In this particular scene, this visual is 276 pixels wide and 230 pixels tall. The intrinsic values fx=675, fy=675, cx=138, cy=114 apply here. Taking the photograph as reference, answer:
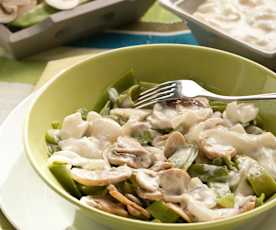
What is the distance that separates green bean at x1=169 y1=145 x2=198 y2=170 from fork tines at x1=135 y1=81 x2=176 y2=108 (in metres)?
0.12

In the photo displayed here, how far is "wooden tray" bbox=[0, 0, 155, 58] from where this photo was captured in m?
1.52

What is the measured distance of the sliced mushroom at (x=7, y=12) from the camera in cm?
156

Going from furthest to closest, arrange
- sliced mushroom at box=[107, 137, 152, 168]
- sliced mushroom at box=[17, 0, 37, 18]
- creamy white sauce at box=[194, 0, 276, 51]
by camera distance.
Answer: sliced mushroom at box=[17, 0, 37, 18] → creamy white sauce at box=[194, 0, 276, 51] → sliced mushroom at box=[107, 137, 152, 168]

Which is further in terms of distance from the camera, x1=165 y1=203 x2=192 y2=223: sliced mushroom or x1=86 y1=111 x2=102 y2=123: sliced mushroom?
x1=86 y1=111 x2=102 y2=123: sliced mushroom

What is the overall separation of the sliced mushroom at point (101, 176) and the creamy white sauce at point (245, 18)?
1.84 ft

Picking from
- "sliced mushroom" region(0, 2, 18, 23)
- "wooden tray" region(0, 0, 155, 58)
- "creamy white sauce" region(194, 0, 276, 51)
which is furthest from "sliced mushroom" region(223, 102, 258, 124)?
"sliced mushroom" region(0, 2, 18, 23)

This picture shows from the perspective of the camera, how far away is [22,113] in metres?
1.22

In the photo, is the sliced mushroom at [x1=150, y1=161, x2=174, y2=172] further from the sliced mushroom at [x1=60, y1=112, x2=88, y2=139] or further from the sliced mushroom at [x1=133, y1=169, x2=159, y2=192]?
the sliced mushroom at [x1=60, y1=112, x2=88, y2=139]

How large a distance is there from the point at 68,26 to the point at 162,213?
75 cm

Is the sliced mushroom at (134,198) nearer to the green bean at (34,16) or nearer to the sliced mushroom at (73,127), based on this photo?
the sliced mushroom at (73,127)

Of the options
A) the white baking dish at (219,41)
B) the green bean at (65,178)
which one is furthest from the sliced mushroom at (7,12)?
the green bean at (65,178)

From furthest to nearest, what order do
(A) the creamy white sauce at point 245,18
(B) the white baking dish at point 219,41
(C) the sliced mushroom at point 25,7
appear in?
(C) the sliced mushroom at point 25,7, (A) the creamy white sauce at point 245,18, (B) the white baking dish at point 219,41

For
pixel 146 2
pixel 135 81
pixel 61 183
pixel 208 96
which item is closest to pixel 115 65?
pixel 135 81

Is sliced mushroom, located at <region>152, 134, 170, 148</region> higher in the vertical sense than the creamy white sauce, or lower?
higher
